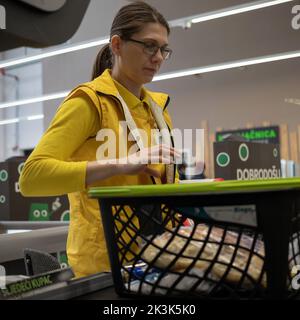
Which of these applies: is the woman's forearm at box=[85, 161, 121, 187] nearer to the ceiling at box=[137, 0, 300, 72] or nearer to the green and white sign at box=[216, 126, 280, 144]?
the green and white sign at box=[216, 126, 280, 144]

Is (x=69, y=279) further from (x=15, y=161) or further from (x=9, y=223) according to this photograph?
(x=15, y=161)

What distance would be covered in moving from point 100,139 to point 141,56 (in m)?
0.26

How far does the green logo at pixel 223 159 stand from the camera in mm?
3316

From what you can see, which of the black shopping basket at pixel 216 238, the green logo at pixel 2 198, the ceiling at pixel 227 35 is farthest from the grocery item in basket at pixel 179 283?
the ceiling at pixel 227 35

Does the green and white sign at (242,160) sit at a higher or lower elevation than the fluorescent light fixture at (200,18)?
lower

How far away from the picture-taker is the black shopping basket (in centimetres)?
56

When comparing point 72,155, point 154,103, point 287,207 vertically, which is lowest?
point 287,207

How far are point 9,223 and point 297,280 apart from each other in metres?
2.33

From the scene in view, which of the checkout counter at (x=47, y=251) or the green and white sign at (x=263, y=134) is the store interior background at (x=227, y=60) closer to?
the green and white sign at (x=263, y=134)

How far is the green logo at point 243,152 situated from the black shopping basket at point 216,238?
9.06 feet

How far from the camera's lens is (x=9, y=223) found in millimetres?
2717

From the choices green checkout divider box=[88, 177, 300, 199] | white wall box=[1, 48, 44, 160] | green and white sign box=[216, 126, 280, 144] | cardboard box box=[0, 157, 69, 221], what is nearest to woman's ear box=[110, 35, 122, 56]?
green checkout divider box=[88, 177, 300, 199]

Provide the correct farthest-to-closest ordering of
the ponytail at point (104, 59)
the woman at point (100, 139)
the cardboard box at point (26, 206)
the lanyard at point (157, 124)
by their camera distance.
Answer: the cardboard box at point (26, 206), the ponytail at point (104, 59), the lanyard at point (157, 124), the woman at point (100, 139)
